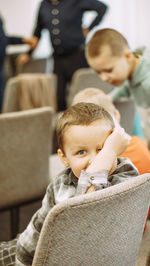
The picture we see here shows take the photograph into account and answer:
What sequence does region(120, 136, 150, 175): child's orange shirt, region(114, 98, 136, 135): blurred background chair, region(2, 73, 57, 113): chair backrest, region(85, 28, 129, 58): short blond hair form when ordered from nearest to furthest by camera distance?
1. region(120, 136, 150, 175): child's orange shirt
2. region(85, 28, 129, 58): short blond hair
3. region(114, 98, 136, 135): blurred background chair
4. region(2, 73, 57, 113): chair backrest

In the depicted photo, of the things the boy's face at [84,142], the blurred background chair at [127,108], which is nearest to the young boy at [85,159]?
the boy's face at [84,142]

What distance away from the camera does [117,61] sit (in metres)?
1.39

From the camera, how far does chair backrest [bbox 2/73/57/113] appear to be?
227 cm

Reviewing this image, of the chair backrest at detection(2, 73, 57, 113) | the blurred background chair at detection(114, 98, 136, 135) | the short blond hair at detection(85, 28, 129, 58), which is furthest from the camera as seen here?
the chair backrest at detection(2, 73, 57, 113)

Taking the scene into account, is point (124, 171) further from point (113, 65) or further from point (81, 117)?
point (113, 65)

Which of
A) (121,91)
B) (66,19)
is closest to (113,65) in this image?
(121,91)

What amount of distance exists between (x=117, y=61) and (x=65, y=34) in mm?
1801

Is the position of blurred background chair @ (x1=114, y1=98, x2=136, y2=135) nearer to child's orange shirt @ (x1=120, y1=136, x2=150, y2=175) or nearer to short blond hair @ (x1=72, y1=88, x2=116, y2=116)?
short blond hair @ (x1=72, y1=88, x2=116, y2=116)

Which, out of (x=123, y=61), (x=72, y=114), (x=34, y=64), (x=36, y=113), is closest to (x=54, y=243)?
(x=72, y=114)

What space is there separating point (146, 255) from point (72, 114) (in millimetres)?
411

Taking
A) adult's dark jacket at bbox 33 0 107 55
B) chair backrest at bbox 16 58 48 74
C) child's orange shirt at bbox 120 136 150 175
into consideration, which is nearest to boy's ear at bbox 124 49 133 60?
child's orange shirt at bbox 120 136 150 175

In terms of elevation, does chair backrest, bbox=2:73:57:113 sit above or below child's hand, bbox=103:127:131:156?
below

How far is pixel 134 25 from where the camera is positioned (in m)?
4.95

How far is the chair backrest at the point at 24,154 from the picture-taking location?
139 centimetres
